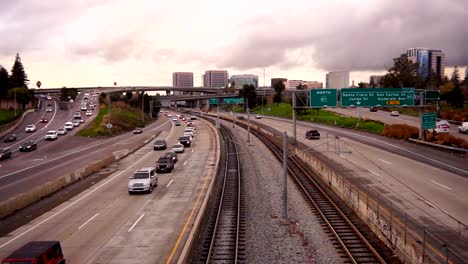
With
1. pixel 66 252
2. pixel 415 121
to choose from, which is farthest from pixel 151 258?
pixel 415 121

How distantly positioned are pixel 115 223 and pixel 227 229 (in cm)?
616

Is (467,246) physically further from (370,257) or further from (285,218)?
(285,218)

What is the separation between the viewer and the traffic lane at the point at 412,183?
24859 mm

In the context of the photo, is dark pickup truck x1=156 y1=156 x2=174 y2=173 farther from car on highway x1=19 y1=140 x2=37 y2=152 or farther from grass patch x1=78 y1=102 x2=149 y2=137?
grass patch x1=78 y1=102 x2=149 y2=137

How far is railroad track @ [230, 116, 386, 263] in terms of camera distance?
18703mm

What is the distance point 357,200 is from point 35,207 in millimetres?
20468

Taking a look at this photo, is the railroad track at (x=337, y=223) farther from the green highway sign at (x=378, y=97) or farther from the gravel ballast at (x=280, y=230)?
the green highway sign at (x=378, y=97)

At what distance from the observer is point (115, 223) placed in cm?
2364

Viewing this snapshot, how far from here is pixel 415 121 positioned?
85.2 metres

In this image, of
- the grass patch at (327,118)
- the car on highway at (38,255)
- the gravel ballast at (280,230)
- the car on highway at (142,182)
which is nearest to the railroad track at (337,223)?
the gravel ballast at (280,230)

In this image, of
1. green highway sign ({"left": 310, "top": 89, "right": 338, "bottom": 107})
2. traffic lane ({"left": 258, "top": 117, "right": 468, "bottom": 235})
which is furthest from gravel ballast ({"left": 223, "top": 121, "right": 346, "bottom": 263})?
green highway sign ({"left": 310, "top": 89, "right": 338, "bottom": 107})

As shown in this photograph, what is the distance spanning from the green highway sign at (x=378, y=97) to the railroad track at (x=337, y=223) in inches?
399

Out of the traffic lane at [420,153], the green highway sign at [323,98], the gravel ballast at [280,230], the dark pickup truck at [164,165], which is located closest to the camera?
the gravel ballast at [280,230]

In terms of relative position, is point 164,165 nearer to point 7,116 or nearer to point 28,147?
point 28,147
